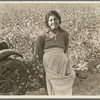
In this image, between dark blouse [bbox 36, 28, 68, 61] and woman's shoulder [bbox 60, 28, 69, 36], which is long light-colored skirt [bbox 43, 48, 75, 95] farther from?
woman's shoulder [bbox 60, 28, 69, 36]

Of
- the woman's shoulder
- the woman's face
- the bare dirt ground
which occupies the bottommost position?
the bare dirt ground

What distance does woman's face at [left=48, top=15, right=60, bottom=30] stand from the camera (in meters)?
2.50

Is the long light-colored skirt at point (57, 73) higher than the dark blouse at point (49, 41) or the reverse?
the reverse

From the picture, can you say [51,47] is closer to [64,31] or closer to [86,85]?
[64,31]

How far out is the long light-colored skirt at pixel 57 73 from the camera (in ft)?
8.11

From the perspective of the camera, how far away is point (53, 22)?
250 cm

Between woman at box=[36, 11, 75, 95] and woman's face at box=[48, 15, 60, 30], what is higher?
woman's face at box=[48, 15, 60, 30]

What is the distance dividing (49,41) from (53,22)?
0.58ft

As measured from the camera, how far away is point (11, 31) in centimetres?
256

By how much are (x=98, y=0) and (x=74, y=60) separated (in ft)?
2.04

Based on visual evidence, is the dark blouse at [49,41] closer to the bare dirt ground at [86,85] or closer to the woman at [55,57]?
the woman at [55,57]

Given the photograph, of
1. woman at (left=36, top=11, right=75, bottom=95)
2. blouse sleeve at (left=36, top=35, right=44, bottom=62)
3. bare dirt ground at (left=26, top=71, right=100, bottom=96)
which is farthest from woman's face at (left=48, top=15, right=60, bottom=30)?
bare dirt ground at (left=26, top=71, right=100, bottom=96)

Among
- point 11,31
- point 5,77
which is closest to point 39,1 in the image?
point 11,31

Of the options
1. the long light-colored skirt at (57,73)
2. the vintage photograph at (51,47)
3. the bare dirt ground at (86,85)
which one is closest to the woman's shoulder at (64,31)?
the vintage photograph at (51,47)
